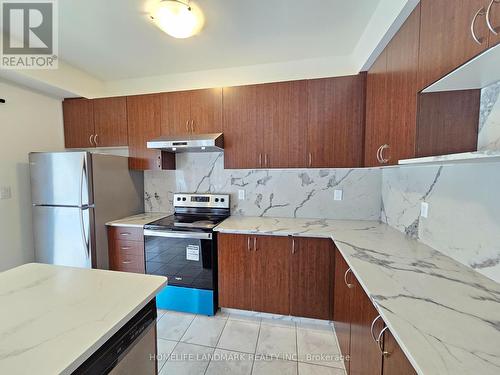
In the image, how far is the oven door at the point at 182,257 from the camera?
2090mm

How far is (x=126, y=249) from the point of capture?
2.30m

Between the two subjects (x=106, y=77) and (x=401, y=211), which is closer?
(x=401, y=211)

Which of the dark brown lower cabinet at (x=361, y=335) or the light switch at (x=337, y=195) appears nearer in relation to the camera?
the dark brown lower cabinet at (x=361, y=335)

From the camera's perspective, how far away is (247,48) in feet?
6.91

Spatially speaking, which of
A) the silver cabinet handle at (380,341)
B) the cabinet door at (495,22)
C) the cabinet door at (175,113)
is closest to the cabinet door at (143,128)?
the cabinet door at (175,113)

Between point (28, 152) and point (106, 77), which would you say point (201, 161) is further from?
point (28, 152)

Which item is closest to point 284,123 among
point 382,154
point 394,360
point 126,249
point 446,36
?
point 382,154

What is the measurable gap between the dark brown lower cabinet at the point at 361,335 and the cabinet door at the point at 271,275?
1.47 ft

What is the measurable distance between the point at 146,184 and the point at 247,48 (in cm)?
200

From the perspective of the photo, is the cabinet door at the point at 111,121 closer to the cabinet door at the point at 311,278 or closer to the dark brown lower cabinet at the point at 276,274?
the dark brown lower cabinet at the point at 276,274

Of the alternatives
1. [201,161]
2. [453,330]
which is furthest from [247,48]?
[453,330]

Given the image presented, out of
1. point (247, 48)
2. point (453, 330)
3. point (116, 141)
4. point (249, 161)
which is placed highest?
point (247, 48)

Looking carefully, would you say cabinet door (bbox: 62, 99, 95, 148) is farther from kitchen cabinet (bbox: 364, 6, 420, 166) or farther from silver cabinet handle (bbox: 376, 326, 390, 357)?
silver cabinet handle (bbox: 376, 326, 390, 357)

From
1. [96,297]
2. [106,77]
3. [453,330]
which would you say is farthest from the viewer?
[106,77]
